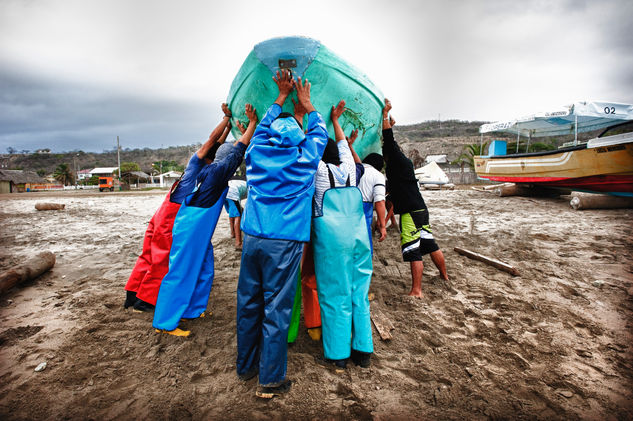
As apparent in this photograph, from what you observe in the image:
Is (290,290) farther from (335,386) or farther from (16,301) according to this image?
(16,301)

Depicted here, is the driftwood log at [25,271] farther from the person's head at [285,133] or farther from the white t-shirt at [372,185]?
the white t-shirt at [372,185]

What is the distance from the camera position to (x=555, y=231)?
555 cm

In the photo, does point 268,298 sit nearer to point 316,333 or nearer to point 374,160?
point 316,333

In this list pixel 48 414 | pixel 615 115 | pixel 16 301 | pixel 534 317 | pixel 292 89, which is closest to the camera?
pixel 48 414

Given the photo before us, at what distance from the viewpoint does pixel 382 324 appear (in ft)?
9.27

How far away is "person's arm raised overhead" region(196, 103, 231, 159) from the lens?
A: 2816 mm

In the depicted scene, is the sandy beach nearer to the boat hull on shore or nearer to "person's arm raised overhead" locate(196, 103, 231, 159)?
"person's arm raised overhead" locate(196, 103, 231, 159)

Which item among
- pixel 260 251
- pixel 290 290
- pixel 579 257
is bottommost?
pixel 579 257

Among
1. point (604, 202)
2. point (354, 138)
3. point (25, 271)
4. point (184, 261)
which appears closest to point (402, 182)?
point (354, 138)

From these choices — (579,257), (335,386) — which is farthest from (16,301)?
(579,257)

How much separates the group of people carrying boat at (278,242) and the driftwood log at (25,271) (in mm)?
1899

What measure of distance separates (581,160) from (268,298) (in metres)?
9.74

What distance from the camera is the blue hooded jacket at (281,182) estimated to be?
1.99m

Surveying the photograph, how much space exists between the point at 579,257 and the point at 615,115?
707 cm
